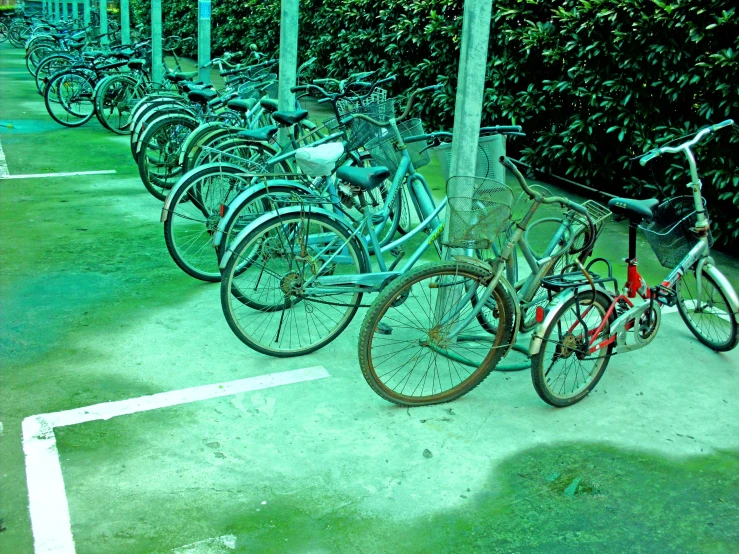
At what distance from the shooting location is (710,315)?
482cm

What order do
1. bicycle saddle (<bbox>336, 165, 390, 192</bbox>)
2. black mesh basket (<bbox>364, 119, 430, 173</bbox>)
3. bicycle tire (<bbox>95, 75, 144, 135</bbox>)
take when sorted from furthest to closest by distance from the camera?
1. bicycle tire (<bbox>95, 75, 144, 135</bbox>)
2. black mesh basket (<bbox>364, 119, 430, 173</bbox>)
3. bicycle saddle (<bbox>336, 165, 390, 192</bbox>)

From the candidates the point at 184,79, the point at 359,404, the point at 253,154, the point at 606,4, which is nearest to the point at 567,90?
the point at 606,4

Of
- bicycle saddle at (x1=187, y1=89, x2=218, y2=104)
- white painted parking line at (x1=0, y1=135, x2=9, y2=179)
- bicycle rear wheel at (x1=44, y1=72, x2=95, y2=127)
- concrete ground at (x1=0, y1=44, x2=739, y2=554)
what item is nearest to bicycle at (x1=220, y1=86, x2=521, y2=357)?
concrete ground at (x1=0, y1=44, x2=739, y2=554)

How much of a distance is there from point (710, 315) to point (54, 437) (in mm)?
3704

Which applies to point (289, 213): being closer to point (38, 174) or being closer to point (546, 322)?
point (546, 322)

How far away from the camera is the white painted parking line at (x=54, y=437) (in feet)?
9.63

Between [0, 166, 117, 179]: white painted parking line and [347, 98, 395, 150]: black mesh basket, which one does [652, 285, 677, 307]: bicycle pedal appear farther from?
[0, 166, 117, 179]: white painted parking line

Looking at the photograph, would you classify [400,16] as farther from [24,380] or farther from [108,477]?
[108,477]

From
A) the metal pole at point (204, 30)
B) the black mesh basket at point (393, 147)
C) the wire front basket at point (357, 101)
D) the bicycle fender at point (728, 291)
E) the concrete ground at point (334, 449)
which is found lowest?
the concrete ground at point (334, 449)

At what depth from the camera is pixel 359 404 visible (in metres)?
3.91

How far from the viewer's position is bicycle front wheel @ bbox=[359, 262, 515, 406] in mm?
3650

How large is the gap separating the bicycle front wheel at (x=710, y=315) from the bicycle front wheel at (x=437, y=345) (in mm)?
1170

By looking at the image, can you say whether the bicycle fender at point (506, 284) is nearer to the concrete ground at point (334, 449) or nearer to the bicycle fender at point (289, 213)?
the concrete ground at point (334, 449)

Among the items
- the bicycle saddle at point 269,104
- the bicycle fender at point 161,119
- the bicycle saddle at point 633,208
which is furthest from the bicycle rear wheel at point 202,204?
the bicycle saddle at point 633,208
